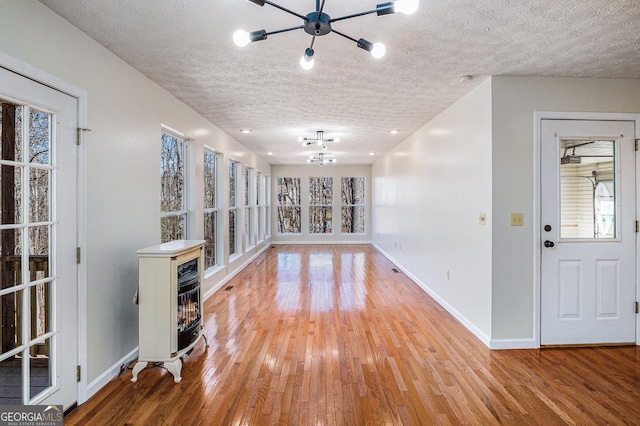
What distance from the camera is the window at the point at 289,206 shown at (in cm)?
1035

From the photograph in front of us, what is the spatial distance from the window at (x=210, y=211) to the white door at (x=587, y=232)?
4.29 m

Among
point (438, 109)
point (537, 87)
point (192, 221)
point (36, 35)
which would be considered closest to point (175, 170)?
point (192, 221)

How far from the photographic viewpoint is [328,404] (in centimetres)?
211

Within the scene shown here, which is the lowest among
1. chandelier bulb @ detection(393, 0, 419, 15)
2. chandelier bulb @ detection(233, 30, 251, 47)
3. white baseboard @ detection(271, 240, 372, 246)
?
white baseboard @ detection(271, 240, 372, 246)

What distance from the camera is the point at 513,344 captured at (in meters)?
2.95

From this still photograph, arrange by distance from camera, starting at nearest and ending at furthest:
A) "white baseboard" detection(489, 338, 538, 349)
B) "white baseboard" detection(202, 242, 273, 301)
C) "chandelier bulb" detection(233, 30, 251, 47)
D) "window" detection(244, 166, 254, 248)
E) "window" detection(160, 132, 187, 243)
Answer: "chandelier bulb" detection(233, 30, 251, 47) < "white baseboard" detection(489, 338, 538, 349) < "window" detection(160, 132, 187, 243) < "white baseboard" detection(202, 242, 273, 301) < "window" detection(244, 166, 254, 248)

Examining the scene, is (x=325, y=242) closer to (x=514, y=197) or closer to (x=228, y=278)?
(x=228, y=278)

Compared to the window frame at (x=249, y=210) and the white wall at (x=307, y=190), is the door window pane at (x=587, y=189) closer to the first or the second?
the window frame at (x=249, y=210)

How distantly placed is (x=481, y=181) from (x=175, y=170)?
3.51 metres

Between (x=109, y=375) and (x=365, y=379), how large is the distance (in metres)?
2.00

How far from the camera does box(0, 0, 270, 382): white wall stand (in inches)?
73.1

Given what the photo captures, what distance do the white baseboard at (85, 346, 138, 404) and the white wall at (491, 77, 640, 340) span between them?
332cm

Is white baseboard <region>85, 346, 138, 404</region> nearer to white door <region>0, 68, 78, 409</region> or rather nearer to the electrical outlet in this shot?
white door <region>0, 68, 78, 409</region>

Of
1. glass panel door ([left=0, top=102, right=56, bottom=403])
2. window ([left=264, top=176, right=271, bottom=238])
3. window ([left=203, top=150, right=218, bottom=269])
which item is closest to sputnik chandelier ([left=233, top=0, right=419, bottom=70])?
glass panel door ([left=0, top=102, right=56, bottom=403])
